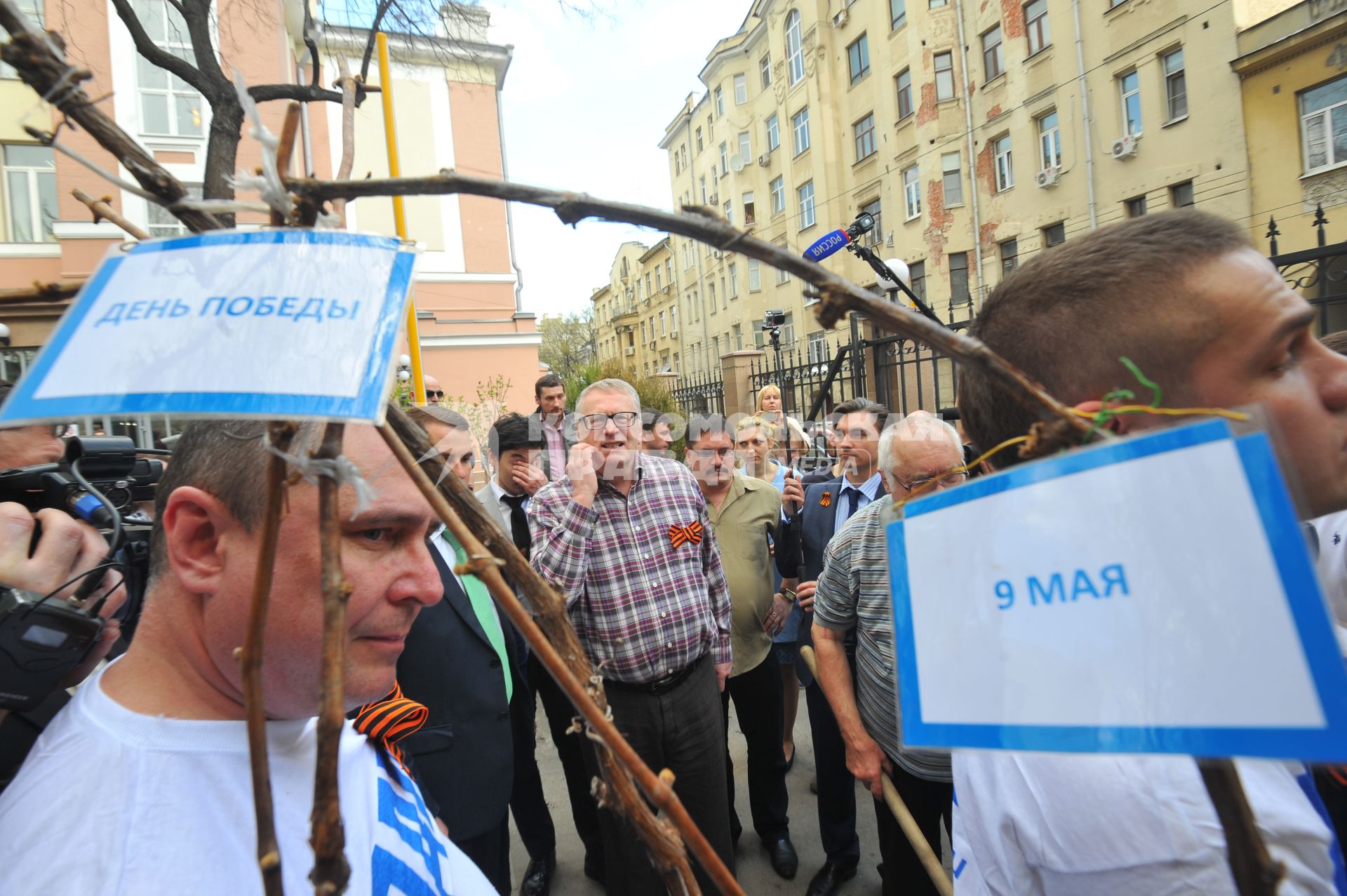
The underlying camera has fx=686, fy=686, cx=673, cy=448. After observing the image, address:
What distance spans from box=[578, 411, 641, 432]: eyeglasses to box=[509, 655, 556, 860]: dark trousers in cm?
137

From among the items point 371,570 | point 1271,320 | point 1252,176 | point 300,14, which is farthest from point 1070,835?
point 1252,176

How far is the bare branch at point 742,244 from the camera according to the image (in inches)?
22.4

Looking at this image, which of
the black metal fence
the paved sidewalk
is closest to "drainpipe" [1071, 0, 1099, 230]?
→ the black metal fence

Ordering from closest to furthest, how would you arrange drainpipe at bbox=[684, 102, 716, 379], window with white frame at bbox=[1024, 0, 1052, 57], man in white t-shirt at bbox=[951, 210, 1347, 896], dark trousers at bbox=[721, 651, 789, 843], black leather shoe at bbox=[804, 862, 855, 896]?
man in white t-shirt at bbox=[951, 210, 1347, 896] < black leather shoe at bbox=[804, 862, 855, 896] < dark trousers at bbox=[721, 651, 789, 843] < window with white frame at bbox=[1024, 0, 1052, 57] < drainpipe at bbox=[684, 102, 716, 379]

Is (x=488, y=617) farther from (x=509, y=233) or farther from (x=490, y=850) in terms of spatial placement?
(x=509, y=233)

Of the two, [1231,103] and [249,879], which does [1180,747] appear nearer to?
[249,879]

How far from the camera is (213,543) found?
96cm

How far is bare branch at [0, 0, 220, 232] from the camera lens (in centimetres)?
54

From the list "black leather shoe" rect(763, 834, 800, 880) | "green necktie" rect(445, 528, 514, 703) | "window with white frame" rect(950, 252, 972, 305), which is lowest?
"black leather shoe" rect(763, 834, 800, 880)

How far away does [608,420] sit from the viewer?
11.5 feet

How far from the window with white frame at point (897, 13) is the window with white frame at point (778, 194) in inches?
315

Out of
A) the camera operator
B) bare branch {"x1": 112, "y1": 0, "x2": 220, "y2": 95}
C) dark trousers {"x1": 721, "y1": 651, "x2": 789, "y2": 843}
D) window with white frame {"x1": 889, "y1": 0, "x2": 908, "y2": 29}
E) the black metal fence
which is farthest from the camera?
window with white frame {"x1": 889, "y1": 0, "x2": 908, "y2": 29}

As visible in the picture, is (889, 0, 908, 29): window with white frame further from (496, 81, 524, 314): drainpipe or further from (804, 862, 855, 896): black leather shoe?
(804, 862, 855, 896): black leather shoe

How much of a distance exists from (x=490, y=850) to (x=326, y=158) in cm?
1294
